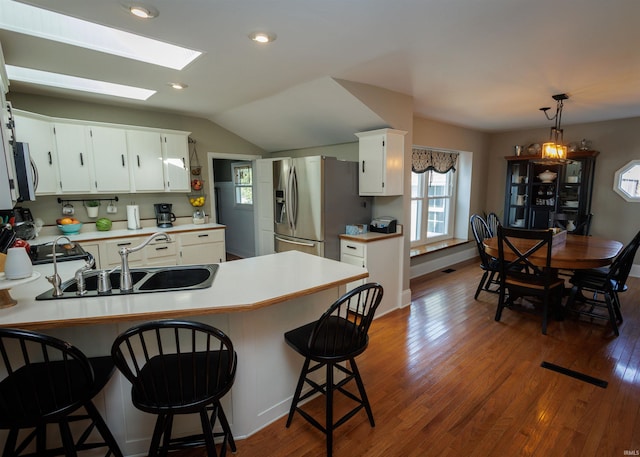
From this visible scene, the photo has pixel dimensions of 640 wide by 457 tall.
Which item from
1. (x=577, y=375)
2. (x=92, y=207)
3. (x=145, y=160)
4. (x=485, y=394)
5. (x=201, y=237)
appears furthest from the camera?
(x=201, y=237)

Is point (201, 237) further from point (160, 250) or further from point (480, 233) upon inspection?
point (480, 233)

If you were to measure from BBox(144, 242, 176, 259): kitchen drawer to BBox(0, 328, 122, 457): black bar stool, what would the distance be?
227 cm

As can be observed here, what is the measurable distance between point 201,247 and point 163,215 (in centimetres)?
69

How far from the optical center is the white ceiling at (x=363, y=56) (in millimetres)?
1745

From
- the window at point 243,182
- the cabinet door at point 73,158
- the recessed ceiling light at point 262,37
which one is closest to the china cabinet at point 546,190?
the recessed ceiling light at point 262,37

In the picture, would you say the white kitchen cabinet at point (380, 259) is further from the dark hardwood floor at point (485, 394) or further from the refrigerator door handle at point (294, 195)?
the refrigerator door handle at point (294, 195)

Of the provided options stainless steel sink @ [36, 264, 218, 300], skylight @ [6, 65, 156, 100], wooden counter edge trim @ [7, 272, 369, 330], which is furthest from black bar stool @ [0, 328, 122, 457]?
skylight @ [6, 65, 156, 100]

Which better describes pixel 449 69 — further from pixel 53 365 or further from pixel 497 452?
pixel 53 365

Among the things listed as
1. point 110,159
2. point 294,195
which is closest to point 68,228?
point 110,159

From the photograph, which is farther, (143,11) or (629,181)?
(629,181)

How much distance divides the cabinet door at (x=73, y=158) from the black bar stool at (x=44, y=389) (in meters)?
2.63

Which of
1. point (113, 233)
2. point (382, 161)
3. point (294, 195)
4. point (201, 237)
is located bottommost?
point (201, 237)

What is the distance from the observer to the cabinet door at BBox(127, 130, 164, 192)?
3811 mm

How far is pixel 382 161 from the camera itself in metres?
3.35
